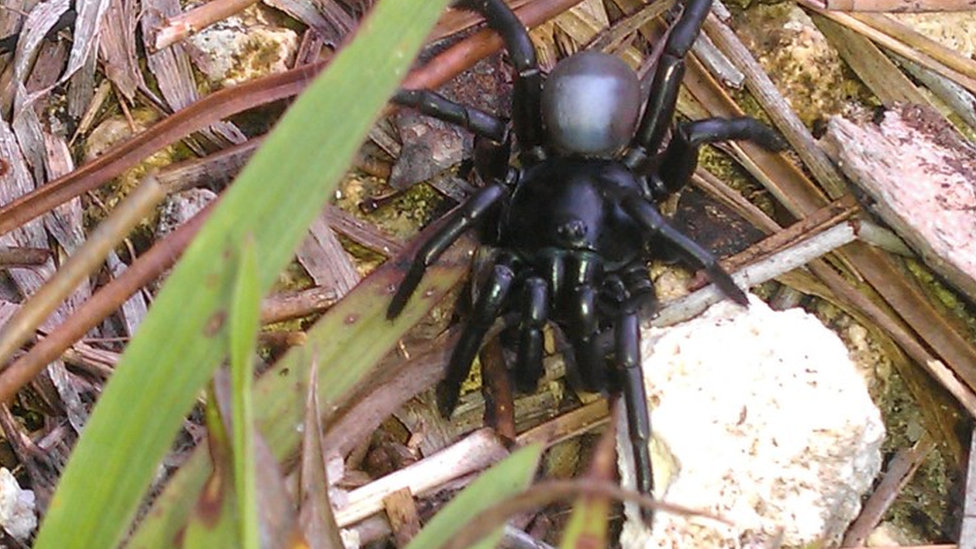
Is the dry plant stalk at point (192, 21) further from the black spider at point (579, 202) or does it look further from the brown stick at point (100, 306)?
the brown stick at point (100, 306)

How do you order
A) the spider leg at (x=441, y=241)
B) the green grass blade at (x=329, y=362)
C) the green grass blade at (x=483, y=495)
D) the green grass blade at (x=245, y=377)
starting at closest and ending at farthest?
1. the green grass blade at (x=245, y=377)
2. the green grass blade at (x=483, y=495)
3. the green grass blade at (x=329, y=362)
4. the spider leg at (x=441, y=241)

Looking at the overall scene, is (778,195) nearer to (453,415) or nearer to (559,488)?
(453,415)

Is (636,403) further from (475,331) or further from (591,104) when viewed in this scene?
(591,104)

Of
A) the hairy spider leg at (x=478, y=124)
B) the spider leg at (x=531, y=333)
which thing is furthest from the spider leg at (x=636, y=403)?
the hairy spider leg at (x=478, y=124)

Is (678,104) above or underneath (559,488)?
above

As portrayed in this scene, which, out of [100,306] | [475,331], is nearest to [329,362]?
[475,331]

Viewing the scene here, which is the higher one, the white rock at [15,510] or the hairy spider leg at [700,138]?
the hairy spider leg at [700,138]

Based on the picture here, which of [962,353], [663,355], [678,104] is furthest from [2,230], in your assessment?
[962,353]
